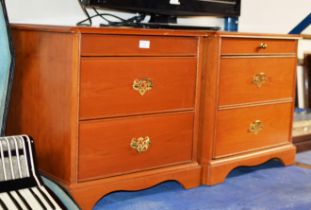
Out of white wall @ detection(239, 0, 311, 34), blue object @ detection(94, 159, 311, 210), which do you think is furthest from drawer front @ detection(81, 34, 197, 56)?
white wall @ detection(239, 0, 311, 34)

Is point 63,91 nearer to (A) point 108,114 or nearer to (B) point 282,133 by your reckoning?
(A) point 108,114

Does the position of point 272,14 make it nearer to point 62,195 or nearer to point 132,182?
point 132,182

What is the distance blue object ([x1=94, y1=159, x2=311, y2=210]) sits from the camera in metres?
1.97

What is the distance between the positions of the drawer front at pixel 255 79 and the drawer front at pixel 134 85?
18cm

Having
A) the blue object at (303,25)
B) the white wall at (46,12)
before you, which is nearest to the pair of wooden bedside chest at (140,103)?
the white wall at (46,12)

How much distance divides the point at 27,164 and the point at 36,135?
0.38 m

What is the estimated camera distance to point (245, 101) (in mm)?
2312

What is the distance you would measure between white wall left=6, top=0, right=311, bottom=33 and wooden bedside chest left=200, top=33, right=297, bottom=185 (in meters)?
0.49

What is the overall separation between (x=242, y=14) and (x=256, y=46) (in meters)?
0.64

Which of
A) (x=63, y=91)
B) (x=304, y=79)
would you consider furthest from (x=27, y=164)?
(x=304, y=79)

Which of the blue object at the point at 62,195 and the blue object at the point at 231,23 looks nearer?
the blue object at the point at 62,195

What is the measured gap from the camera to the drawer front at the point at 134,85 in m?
1.78

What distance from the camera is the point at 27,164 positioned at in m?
1.54

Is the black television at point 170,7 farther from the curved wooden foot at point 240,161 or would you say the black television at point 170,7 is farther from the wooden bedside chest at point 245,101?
the curved wooden foot at point 240,161
